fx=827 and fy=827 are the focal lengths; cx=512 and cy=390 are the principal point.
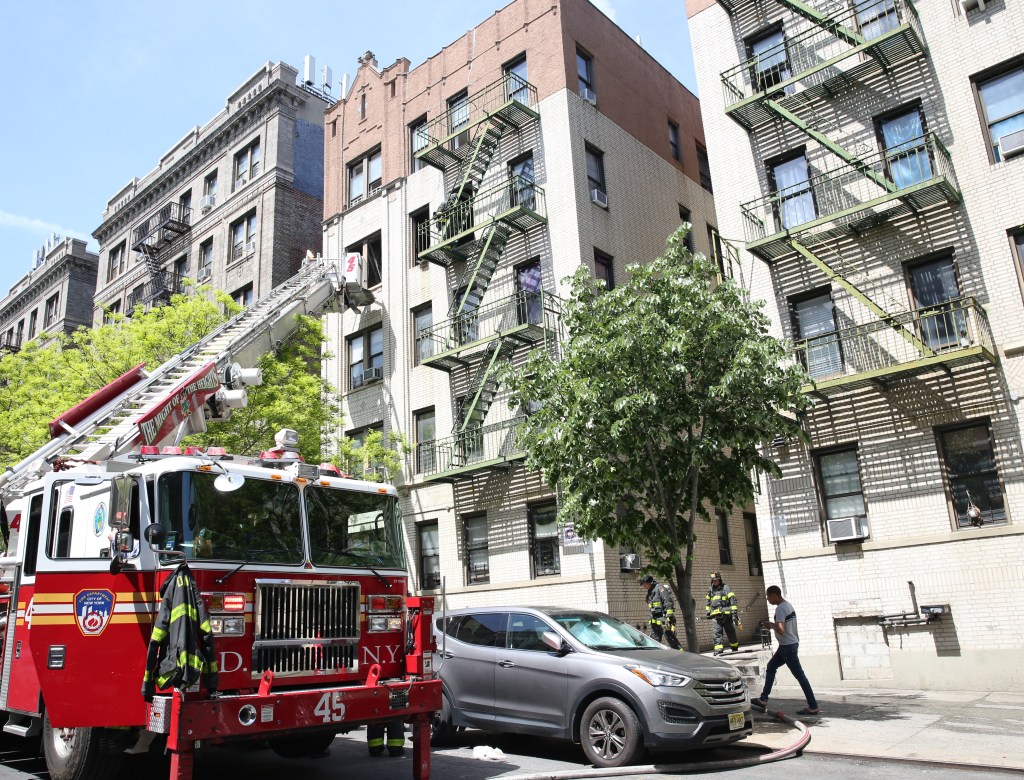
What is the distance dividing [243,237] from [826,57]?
2188cm

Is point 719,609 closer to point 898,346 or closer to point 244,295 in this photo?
point 898,346

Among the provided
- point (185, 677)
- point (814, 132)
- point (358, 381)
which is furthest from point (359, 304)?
point (185, 677)

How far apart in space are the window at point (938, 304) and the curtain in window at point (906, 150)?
171 centimetres

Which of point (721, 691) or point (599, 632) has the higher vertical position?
point (599, 632)

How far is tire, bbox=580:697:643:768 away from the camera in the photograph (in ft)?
28.1

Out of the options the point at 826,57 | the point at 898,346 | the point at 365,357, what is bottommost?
the point at 898,346

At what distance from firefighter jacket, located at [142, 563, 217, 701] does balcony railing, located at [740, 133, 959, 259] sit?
13161mm

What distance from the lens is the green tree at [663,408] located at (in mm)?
11750

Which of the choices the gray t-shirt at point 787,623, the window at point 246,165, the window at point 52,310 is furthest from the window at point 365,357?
the window at point 52,310

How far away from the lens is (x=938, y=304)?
14594 mm

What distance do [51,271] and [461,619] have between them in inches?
1711

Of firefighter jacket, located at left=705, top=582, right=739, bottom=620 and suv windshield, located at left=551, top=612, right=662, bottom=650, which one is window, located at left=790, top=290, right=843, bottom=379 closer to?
firefighter jacket, located at left=705, top=582, right=739, bottom=620

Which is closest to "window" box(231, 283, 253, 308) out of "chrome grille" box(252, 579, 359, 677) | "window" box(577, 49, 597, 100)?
"window" box(577, 49, 597, 100)

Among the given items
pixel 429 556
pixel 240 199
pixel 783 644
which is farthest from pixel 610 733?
pixel 240 199
